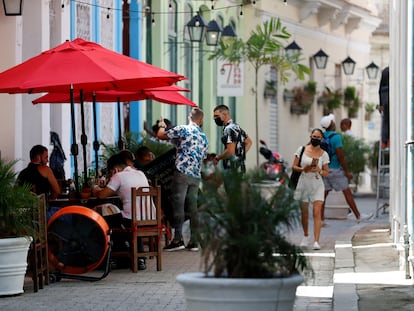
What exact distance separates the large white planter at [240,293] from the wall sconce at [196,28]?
58.5 feet

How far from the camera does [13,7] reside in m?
18.8

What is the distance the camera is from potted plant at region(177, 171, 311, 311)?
27.0 ft

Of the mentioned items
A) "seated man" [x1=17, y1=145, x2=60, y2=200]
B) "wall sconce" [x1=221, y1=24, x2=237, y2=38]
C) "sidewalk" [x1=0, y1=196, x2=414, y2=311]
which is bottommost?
"sidewalk" [x1=0, y1=196, x2=414, y2=311]

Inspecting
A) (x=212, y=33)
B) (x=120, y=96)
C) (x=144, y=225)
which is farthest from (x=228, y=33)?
(x=144, y=225)

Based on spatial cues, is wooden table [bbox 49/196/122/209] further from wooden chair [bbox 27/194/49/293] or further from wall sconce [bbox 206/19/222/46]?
wall sconce [bbox 206/19/222/46]

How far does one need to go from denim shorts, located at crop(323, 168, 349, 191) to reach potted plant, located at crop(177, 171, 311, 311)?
46.0 ft

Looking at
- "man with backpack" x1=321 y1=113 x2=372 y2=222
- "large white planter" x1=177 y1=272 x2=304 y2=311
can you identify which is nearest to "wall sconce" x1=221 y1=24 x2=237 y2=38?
"man with backpack" x1=321 y1=113 x2=372 y2=222

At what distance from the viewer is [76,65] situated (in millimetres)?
15031

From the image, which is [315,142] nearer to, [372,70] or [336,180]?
[336,180]

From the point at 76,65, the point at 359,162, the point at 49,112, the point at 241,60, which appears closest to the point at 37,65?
the point at 76,65

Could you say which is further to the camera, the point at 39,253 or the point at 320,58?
the point at 320,58

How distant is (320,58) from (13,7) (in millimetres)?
17771

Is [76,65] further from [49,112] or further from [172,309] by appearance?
[49,112]

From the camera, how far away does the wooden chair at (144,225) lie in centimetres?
1474
